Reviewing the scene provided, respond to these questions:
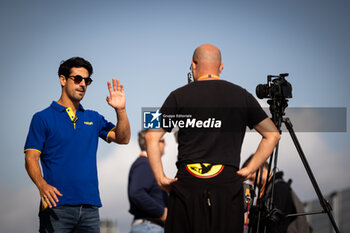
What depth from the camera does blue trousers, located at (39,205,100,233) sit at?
324cm

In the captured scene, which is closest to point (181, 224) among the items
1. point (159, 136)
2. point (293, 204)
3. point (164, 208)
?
point (159, 136)

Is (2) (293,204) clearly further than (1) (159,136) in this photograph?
Yes

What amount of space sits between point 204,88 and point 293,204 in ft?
9.33

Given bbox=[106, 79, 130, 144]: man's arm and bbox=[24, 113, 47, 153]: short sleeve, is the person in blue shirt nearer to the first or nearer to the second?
bbox=[106, 79, 130, 144]: man's arm

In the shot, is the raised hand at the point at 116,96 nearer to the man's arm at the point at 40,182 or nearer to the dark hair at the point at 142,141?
the man's arm at the point at 40,182

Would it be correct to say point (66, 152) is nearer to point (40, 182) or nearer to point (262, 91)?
point (40, 182)

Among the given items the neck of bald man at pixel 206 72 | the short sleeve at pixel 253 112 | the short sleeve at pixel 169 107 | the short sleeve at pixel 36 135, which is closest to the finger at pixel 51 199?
the short sleeve at pixel 36 135

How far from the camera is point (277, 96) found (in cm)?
399

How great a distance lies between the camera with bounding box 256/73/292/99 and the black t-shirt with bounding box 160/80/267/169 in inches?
40.1

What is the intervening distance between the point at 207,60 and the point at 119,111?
95 cm

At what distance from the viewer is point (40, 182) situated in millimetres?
3162

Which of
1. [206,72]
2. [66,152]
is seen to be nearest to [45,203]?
[66,152]

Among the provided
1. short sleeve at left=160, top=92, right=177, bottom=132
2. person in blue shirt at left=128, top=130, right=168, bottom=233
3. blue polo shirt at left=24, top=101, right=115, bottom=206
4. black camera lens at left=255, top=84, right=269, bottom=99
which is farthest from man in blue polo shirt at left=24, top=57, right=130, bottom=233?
person in blue shirt at left=128, top=130, right=168, bottom=233

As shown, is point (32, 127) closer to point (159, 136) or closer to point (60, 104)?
point (60, 104)
